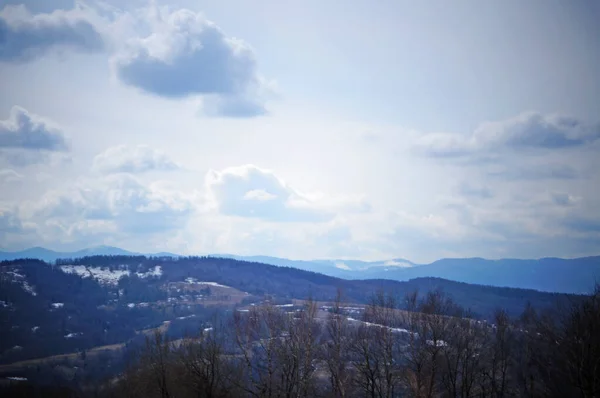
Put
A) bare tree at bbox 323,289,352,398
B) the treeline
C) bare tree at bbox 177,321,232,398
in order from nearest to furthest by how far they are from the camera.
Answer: bare tree at bbox 177,321,232,398, the treeline, bare tree at bbox 323,289,352,398

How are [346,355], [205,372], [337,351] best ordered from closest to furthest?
[205,372] < [337,351] < [346,355]

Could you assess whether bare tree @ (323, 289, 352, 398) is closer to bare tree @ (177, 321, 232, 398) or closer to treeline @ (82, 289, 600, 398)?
treeline @ (82, 289, 600, 398)

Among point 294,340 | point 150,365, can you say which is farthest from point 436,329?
point 150,365

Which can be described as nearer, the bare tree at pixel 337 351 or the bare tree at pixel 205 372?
the bare tree at pixel 205 372

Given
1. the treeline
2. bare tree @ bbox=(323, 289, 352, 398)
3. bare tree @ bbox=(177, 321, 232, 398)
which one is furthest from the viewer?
bare tree @ bbox=(323, 289, 352, 398)

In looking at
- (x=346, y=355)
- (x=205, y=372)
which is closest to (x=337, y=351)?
(x=346, y=355)

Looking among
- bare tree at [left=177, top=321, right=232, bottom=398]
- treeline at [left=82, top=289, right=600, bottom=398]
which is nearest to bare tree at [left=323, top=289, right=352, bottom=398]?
treeline at [left=82, top=289, right=600, bottom=398]

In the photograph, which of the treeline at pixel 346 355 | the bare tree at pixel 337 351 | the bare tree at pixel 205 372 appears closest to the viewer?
the bare tree at pixel 205 372

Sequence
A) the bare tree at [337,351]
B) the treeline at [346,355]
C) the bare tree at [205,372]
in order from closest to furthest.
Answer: the bare tree at [205,372] → the treeline at [346,355] → the bare tree at [337,351]

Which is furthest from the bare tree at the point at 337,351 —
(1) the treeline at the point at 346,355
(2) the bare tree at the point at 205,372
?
(2) the bare tree at the point at 205,372

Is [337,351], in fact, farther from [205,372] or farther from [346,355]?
[205,372]

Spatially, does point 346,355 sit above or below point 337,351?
below

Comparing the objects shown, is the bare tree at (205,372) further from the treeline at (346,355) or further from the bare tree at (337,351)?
the bare tree at (337,351)

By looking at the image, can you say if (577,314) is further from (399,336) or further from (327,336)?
(327,336)
